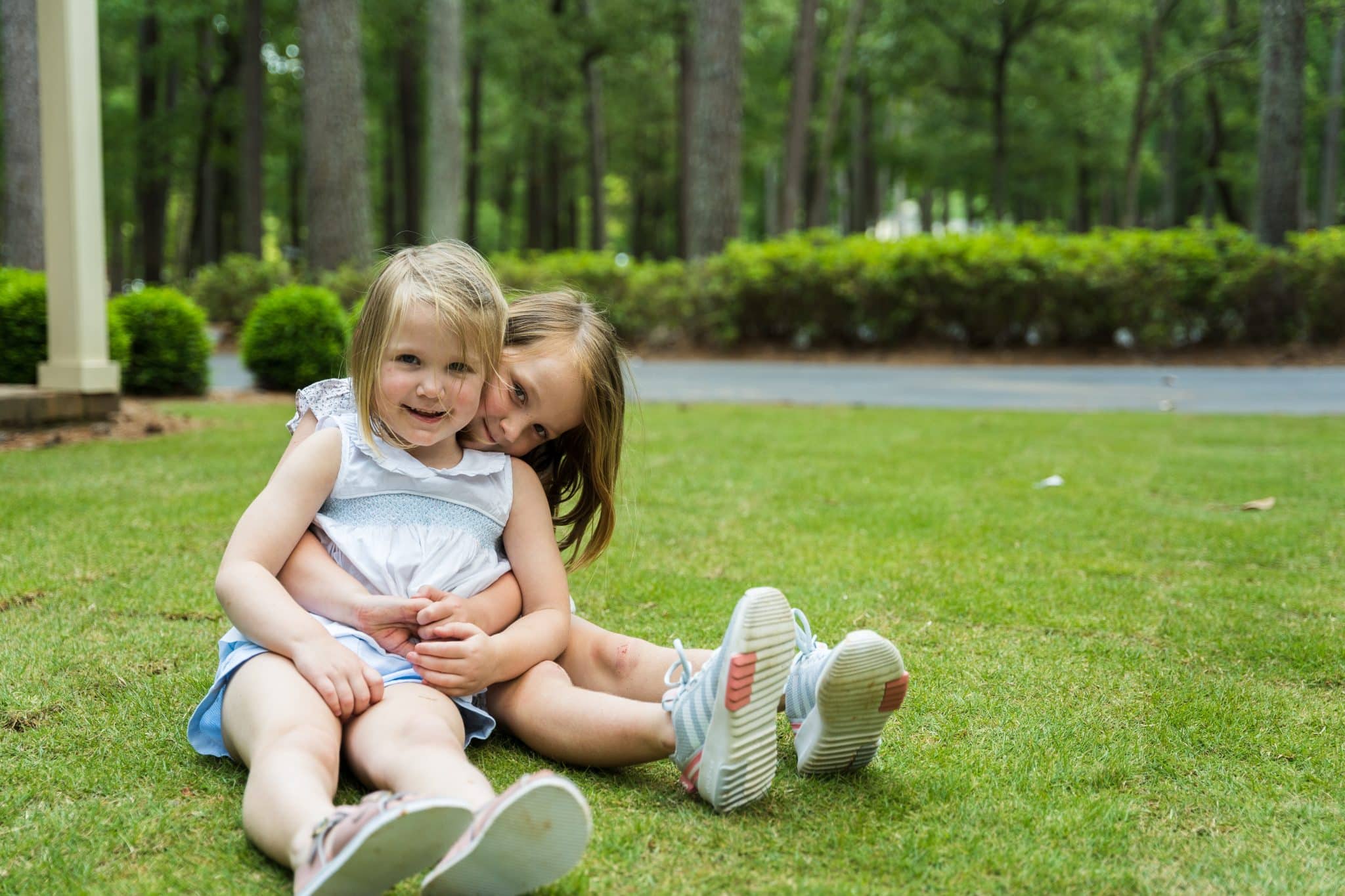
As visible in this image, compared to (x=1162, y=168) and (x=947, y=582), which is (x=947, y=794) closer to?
(x=947, y=582)

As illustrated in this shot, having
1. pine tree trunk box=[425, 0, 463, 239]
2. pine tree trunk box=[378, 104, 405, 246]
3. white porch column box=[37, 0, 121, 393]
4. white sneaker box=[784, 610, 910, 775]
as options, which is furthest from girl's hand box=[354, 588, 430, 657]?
pine tree trunk box=[378, 104, 405, 246]

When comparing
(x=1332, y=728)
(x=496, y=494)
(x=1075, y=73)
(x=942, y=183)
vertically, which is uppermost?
(x=1075, y=73)

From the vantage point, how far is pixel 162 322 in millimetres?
8594

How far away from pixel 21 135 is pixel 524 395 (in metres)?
10.8

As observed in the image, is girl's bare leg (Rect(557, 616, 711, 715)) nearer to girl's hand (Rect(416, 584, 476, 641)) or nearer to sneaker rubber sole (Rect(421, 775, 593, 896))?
girl's hand (Rect(416, 584, 476, 641))

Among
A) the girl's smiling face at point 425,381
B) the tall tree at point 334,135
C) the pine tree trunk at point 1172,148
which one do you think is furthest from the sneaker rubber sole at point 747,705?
the pine tree trunk at point 1172,148

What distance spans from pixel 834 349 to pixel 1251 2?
66.2 feet

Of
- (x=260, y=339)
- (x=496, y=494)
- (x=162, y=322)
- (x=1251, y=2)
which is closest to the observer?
(x=496, y=494)

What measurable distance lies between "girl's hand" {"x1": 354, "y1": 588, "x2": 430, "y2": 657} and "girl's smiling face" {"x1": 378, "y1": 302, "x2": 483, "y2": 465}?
31 centimetres

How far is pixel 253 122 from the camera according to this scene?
19.3m

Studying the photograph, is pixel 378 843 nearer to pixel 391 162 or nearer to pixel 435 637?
pixel 435 637

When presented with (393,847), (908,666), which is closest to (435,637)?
(393,847)

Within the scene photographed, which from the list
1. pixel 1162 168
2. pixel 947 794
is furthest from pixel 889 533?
→ pixel 1162 168

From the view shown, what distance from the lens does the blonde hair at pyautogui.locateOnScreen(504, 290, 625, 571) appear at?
2.28 metres
